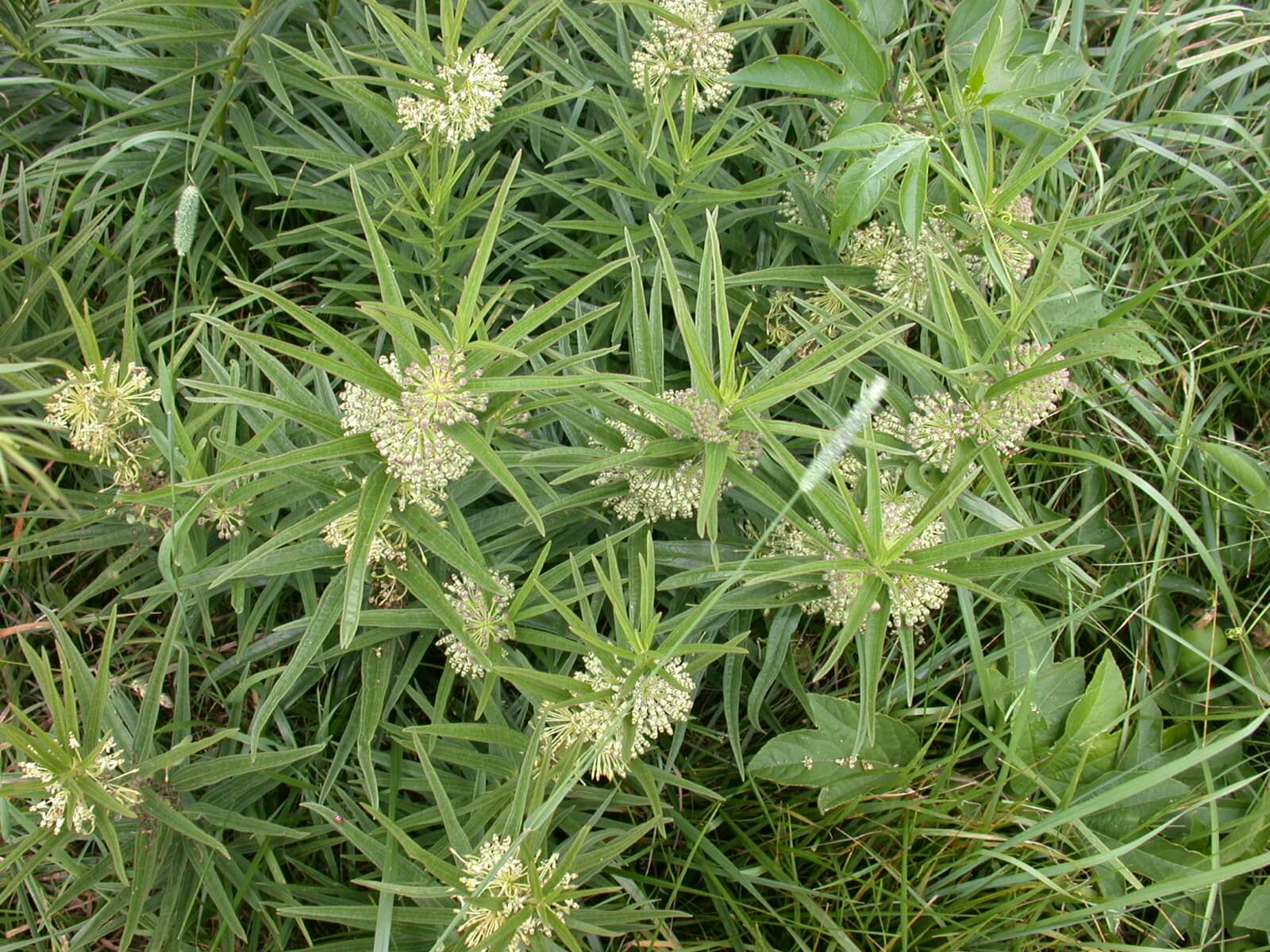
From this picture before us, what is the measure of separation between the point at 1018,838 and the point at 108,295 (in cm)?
288

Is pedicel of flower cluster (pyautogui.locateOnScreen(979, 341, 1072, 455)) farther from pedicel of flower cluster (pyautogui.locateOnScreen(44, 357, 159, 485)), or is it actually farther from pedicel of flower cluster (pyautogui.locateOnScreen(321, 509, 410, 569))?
pedicel of flower cluster (pyautogui.locateOnScreen(44, 357, 159, 485))

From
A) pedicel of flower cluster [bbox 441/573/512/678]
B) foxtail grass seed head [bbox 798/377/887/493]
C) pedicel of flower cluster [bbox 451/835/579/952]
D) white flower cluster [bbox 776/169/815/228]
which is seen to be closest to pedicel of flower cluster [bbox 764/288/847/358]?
white flower cluster [bbox 776/169/815/228]

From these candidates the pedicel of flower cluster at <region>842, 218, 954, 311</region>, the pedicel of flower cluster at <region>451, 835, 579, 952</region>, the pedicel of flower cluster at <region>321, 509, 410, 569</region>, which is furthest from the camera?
the pedicel of flower cluster at <region>842, 218, 954, 311</region>

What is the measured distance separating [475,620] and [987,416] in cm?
116

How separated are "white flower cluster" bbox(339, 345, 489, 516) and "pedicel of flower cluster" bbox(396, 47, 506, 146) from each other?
0.76 metres

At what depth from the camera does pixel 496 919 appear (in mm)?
1799

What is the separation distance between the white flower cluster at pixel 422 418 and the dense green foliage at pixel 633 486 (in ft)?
0.04

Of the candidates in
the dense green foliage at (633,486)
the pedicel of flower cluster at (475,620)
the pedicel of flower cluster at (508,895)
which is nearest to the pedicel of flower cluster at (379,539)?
the dense green foliage at (633,486)

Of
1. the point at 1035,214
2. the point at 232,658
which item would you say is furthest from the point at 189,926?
the point at 1035,214

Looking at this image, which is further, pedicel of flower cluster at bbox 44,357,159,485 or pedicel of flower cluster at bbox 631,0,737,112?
pedicel of flower cluster at bbox 631,0,737,112

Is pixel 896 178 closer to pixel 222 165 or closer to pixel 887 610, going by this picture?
pixel 887 610

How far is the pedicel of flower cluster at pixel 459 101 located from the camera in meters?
2.12

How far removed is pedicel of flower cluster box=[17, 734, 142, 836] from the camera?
1.83 metres

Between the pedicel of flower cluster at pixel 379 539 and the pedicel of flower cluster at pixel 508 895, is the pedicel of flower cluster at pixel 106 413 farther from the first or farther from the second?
the pedicel of flower cluster at pixel 508 895
